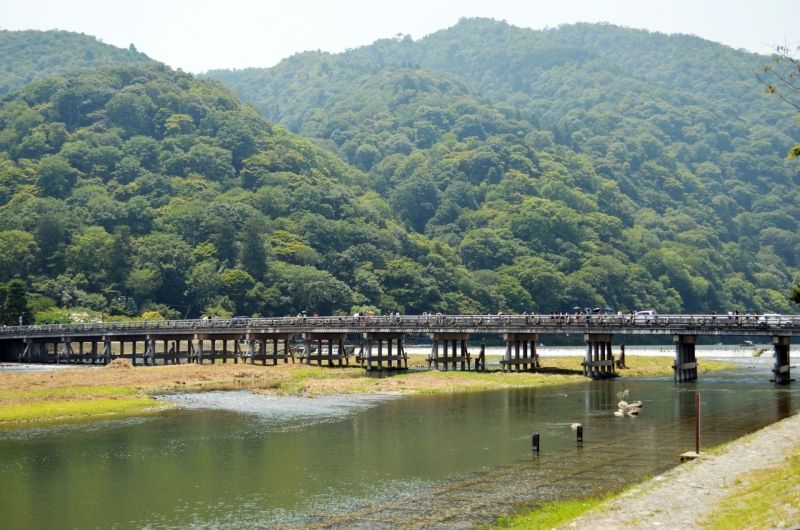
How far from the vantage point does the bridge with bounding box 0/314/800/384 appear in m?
71.1

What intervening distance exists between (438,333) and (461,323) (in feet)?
7.87

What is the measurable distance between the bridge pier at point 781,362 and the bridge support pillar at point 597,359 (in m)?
13.7

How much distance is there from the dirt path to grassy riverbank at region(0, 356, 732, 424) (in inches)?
1295

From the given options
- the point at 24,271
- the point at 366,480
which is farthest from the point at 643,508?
the point at 24,271

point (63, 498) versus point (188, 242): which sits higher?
point (188, 242)

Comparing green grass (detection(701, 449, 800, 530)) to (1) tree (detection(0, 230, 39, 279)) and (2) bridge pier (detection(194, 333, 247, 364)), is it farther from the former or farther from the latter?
(1) tree (detection(0, 230, 39, 279))

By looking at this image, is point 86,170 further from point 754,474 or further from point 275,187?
point 754,474

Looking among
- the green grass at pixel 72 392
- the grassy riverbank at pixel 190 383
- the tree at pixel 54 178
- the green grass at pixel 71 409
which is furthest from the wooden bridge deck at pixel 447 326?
the tree at pixel 54 178

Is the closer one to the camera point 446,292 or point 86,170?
point 446,292

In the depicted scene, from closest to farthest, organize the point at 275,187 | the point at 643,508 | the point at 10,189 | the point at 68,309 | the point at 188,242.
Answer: the point at 643,508
the point at 68,309
the point at 188,242
the point at 10,189
the point at 275,187

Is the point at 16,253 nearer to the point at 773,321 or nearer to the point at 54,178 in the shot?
the point at 54,178

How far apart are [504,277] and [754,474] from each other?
5581 inches

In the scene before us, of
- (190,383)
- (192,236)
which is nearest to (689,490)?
(190,383)

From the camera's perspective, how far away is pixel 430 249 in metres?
176
